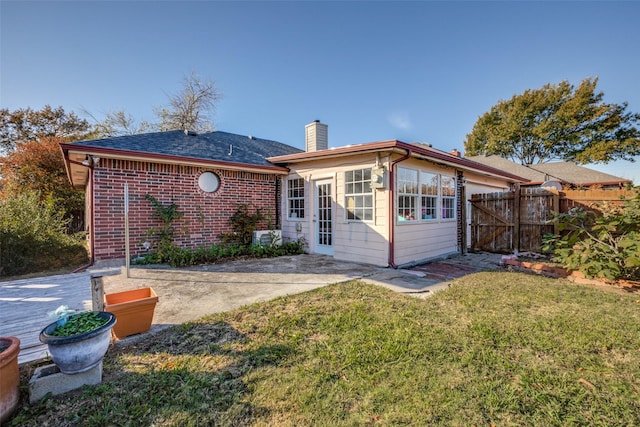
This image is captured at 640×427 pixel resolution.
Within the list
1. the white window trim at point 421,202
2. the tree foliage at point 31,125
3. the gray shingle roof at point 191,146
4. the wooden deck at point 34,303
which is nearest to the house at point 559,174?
the white window trim at point 421,202

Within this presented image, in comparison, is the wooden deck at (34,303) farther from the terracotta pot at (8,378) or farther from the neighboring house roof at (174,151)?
the neighboring house roof at (174,151)

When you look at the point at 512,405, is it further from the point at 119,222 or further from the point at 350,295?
the point at 119,222

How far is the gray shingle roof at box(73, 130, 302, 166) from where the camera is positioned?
21.2 ft

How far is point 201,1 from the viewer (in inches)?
280

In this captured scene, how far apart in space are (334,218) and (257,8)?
6120 mm

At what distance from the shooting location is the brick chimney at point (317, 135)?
989 cm

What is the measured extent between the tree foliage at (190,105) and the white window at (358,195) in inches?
639

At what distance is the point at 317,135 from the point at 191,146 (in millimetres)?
4187

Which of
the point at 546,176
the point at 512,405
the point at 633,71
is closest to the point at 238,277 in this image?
the point at 512,405

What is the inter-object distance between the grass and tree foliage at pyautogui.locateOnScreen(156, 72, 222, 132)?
1913cm

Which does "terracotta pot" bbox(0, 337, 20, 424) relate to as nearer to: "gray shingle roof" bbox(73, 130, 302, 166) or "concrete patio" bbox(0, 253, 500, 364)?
"concrete patio" bbox(0, 253, 500, 364)

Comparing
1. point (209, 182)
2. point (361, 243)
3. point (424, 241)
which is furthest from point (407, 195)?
point (209, 182)

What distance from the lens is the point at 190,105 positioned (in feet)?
62.4

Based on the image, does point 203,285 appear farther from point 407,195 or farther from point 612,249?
point 612,249
